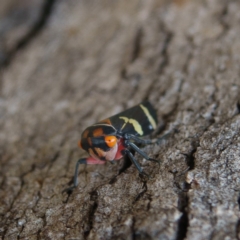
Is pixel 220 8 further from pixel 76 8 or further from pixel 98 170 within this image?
pixel 98 170

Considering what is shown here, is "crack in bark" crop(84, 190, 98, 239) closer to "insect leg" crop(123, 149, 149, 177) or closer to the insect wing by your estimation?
"insect leg" crop(123, 149, 149, 177)

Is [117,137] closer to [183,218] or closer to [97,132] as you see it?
[97,132]

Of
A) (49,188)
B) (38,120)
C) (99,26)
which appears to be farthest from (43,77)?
(49,188)

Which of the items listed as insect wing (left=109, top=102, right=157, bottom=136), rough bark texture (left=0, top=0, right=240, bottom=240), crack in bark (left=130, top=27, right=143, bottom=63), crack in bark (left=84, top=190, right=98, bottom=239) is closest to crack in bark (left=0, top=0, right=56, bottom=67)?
rough bark texture (left=0, top=0, right=240, bottom=240)

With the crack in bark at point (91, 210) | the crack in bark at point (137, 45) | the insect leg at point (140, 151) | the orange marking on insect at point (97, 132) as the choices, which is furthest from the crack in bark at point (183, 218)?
the crack in bark at point (137, 45)

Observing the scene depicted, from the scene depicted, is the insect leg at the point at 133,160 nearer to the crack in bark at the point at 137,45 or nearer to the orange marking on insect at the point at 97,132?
the orange marking on insect at the point at 97,132

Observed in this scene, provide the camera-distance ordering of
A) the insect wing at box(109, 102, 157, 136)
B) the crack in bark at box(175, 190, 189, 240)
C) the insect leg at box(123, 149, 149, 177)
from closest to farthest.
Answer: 1. the crack in bark at box(175, 190, 189, 240)
2. the insect leg at box(123, 149, 149, 177)
3. the insect wing at box(109, 102, 157, 136)

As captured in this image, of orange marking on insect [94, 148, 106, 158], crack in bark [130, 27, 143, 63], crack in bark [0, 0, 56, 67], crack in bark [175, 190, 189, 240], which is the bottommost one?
crack in bark [175, 190, 189, 240]
